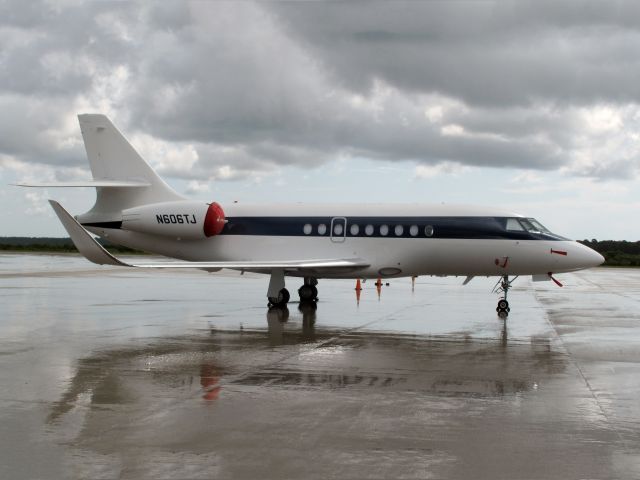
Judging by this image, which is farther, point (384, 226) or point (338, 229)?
point (338, 229)

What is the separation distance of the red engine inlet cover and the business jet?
0.03m

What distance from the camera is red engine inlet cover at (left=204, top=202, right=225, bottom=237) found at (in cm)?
2322

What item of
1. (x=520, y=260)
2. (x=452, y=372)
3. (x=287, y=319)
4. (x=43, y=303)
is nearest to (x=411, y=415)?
(x=452, y=372)

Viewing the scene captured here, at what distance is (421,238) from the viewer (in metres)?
21.3

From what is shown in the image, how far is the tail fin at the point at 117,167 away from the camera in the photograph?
24.3 meters

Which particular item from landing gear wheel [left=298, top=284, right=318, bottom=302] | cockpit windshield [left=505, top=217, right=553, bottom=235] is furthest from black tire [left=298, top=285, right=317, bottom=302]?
cockpit windshield [left=505, top=217, right=553, bottom=235]

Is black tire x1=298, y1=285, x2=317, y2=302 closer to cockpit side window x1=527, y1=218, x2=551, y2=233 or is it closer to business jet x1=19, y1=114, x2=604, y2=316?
business jet x1=19, y1=114, x2=604, y2=316

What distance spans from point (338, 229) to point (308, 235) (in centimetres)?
94

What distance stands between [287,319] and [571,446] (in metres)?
12.4

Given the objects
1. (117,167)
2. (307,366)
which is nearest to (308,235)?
(117,167)

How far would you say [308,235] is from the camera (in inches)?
891

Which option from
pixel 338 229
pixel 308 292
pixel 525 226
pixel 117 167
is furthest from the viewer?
pixel 117 167

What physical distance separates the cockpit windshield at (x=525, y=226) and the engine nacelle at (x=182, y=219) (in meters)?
8.50

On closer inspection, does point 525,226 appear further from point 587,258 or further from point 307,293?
point 307,293
